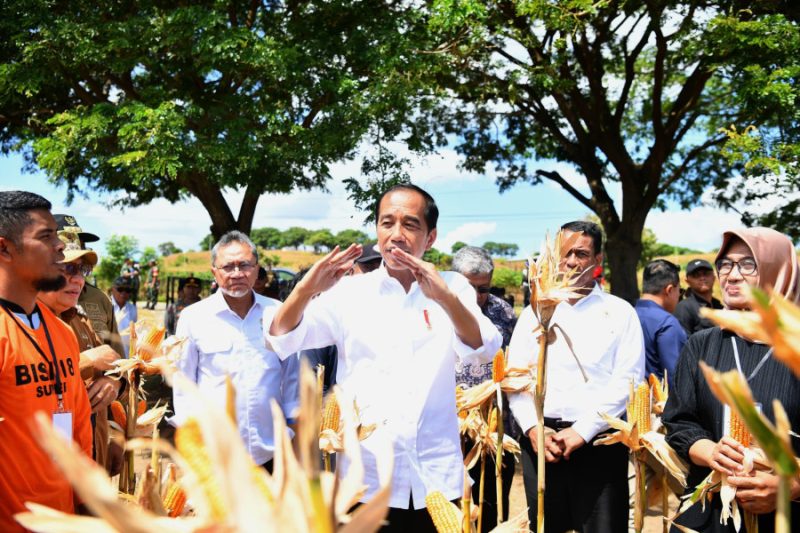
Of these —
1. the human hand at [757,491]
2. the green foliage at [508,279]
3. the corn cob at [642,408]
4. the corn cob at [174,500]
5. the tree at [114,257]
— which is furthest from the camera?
the green foliage at [508,279]

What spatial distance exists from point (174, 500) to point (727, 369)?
180 centimetres

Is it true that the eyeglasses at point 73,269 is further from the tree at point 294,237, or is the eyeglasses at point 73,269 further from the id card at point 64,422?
the tree at point 294,237

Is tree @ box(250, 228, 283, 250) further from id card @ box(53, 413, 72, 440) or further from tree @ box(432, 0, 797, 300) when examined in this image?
id card @ box(53, 413, 72, 440)

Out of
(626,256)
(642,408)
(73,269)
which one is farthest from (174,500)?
(626,256)

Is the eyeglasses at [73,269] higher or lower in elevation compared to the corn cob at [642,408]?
higher

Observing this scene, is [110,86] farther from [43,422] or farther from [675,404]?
[43,422]

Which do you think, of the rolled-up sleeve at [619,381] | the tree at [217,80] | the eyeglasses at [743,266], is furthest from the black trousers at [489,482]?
the tree at [217,80]

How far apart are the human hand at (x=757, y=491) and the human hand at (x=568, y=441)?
0.94 m

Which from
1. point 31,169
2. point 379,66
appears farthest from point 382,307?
point 31,169

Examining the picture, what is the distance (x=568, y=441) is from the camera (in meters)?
2.79

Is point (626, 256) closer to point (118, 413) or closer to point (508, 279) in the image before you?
point (118, 413)

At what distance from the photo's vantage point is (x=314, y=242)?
103438 millimetres

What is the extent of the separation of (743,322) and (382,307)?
180cm

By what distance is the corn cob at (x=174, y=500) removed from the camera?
1.45 meters
